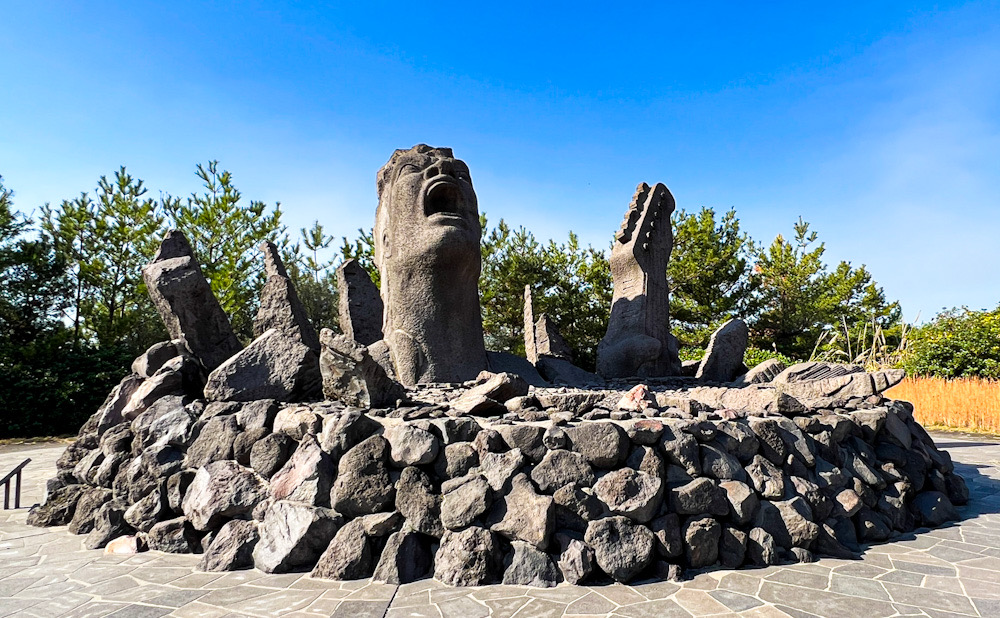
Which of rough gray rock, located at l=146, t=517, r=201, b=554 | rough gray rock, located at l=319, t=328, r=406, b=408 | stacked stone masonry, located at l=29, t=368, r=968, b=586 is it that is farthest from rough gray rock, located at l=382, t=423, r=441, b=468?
rough gray rock, located at l=146, t=517, r=201, b=554

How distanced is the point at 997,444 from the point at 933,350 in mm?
4396

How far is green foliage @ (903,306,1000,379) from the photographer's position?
10.9m

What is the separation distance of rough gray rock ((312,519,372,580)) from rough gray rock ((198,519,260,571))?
0.45m

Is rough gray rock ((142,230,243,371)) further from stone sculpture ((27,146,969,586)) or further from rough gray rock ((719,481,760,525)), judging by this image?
rough gray rock ((719,481,760,525))

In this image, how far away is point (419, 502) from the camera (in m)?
3.01

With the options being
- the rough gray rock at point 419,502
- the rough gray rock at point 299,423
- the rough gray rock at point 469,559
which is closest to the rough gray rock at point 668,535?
the rough gray rock at point 469,559

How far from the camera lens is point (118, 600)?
2.67 meters

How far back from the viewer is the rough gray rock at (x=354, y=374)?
362 centimetres

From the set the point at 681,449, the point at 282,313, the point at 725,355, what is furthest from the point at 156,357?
the point at 725,355

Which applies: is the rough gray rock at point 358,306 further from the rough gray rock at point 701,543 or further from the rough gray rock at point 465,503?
the rough gray rock at point 701,543

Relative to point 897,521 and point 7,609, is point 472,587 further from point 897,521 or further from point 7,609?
point 897,521

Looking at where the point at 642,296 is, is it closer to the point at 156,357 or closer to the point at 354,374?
the point at 354,374

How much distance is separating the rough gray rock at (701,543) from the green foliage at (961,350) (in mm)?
10583

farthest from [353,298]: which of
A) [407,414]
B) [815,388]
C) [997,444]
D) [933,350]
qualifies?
[933,350]
